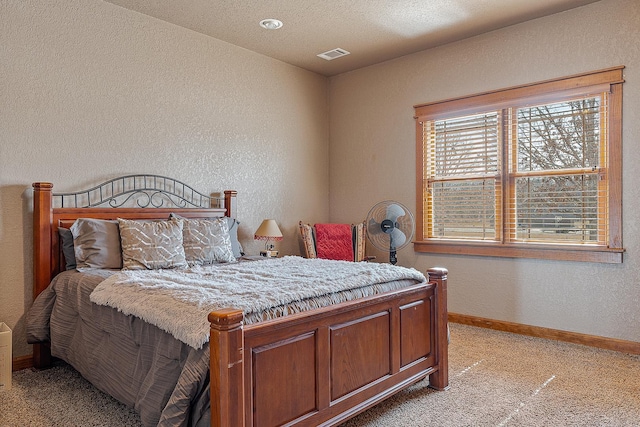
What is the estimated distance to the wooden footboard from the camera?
60.3 inches

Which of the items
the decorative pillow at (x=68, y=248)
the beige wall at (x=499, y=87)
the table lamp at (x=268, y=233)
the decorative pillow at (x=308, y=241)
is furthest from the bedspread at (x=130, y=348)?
the beige wall at (x=499, y=87)

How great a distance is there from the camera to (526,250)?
371 cm

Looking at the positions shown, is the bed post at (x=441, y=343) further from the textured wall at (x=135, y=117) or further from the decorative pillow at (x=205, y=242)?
the textured wall at (x=135, y=117)

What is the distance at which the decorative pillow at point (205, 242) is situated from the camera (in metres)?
3.23

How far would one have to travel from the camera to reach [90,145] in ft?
10.7

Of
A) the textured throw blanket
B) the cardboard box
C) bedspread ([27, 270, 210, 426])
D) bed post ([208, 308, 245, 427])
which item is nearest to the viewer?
bed post ([208, 308, 245, 427])

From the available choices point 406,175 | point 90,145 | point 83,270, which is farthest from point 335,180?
point 83,270

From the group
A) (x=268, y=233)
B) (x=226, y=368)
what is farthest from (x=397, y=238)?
(x=226, y=368)

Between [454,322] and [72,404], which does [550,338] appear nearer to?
[454,322]

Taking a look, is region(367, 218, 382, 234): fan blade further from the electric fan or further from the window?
the window

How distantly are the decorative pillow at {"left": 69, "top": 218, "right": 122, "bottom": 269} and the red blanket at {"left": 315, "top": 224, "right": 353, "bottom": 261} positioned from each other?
82.3 inches

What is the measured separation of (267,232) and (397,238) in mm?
1197

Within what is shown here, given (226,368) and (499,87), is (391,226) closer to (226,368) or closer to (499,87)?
(499,87)

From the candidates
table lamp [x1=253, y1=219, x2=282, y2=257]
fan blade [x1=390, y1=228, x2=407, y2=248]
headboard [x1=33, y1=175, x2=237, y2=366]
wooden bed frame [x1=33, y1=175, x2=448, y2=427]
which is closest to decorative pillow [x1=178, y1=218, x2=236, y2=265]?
headboard [x1=33, y1=175, x2=237, y2=366]
